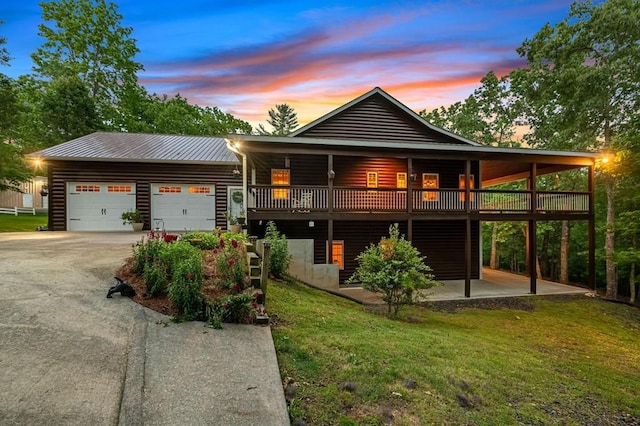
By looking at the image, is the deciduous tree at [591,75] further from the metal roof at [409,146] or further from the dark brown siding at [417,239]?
the dark brown siding at [417,239]

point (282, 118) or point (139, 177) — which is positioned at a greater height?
point (282, 118)

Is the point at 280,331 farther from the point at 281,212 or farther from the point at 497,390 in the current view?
the point at 281,212

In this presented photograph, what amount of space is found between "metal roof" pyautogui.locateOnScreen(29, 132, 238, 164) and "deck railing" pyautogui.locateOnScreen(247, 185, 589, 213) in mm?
5244

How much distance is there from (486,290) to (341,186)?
706 centimetres

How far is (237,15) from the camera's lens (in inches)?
513

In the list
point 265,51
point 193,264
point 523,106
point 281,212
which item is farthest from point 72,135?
point 523,106

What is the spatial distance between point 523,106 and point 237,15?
18.1 metres

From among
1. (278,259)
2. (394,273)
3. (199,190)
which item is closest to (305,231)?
(278,259)

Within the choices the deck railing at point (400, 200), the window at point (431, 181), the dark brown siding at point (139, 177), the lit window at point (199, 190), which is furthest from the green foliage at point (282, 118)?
the deck railing at point (400, 200)

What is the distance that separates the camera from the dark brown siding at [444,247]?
47.2ft

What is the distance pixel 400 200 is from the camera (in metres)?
12.3

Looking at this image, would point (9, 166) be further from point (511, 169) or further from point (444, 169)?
point (511, 169)

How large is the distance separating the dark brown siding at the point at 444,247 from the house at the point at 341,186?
48 mm

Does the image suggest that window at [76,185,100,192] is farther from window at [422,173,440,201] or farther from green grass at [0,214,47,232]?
window at [422,173,440,201]
